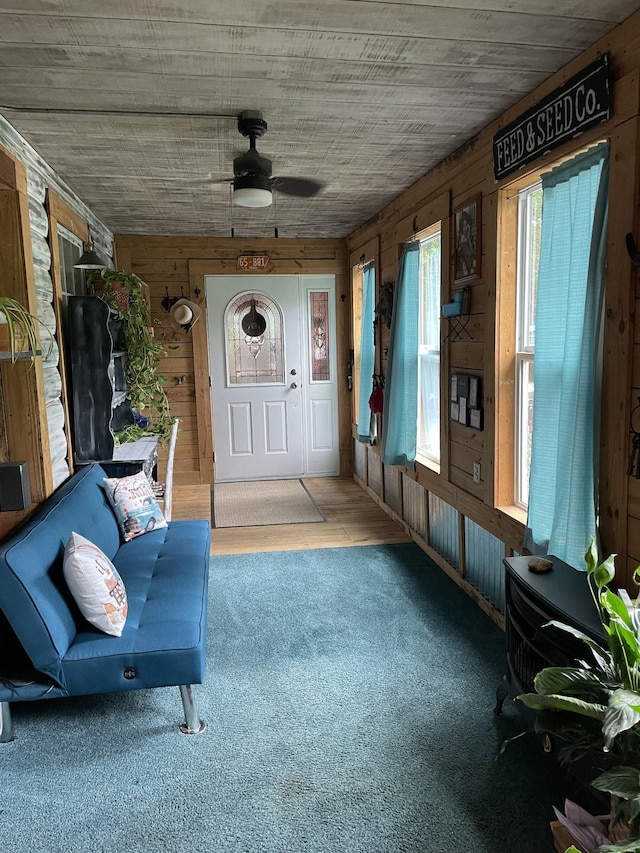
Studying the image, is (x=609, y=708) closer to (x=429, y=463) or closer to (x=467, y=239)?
(x=467, y=239)

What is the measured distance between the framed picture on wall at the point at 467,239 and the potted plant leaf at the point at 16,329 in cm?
208

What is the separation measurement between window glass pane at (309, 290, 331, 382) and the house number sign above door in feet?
1.89

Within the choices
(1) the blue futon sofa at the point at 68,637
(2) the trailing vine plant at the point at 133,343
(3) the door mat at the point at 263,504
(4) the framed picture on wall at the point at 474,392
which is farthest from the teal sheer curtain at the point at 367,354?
(1) the blue futon sofa at the point at 68,637

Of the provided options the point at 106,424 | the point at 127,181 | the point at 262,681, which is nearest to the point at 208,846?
the point at 262,681

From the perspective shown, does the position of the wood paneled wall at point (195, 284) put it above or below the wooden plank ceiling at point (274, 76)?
below

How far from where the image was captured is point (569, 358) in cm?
223

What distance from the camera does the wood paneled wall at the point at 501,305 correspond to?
194cm

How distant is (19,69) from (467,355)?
7.70ft

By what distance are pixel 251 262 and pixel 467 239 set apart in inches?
119

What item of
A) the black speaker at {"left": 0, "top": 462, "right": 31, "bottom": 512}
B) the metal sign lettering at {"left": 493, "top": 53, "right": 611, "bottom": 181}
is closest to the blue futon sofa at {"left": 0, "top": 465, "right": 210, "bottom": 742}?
the black speaker at {"left": 0, "top": 462, "right": 31, "bottom": 512}

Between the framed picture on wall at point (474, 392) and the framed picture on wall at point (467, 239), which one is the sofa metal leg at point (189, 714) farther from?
the framed picture on wall at point (467, 239)

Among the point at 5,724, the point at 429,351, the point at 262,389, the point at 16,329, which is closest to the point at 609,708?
the point at 5,724

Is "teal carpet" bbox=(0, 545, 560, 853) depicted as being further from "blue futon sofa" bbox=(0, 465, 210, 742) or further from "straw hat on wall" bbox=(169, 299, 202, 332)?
"straw hat on wall" bbox=(169, 299, 202, 332)

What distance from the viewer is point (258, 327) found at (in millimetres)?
6020
